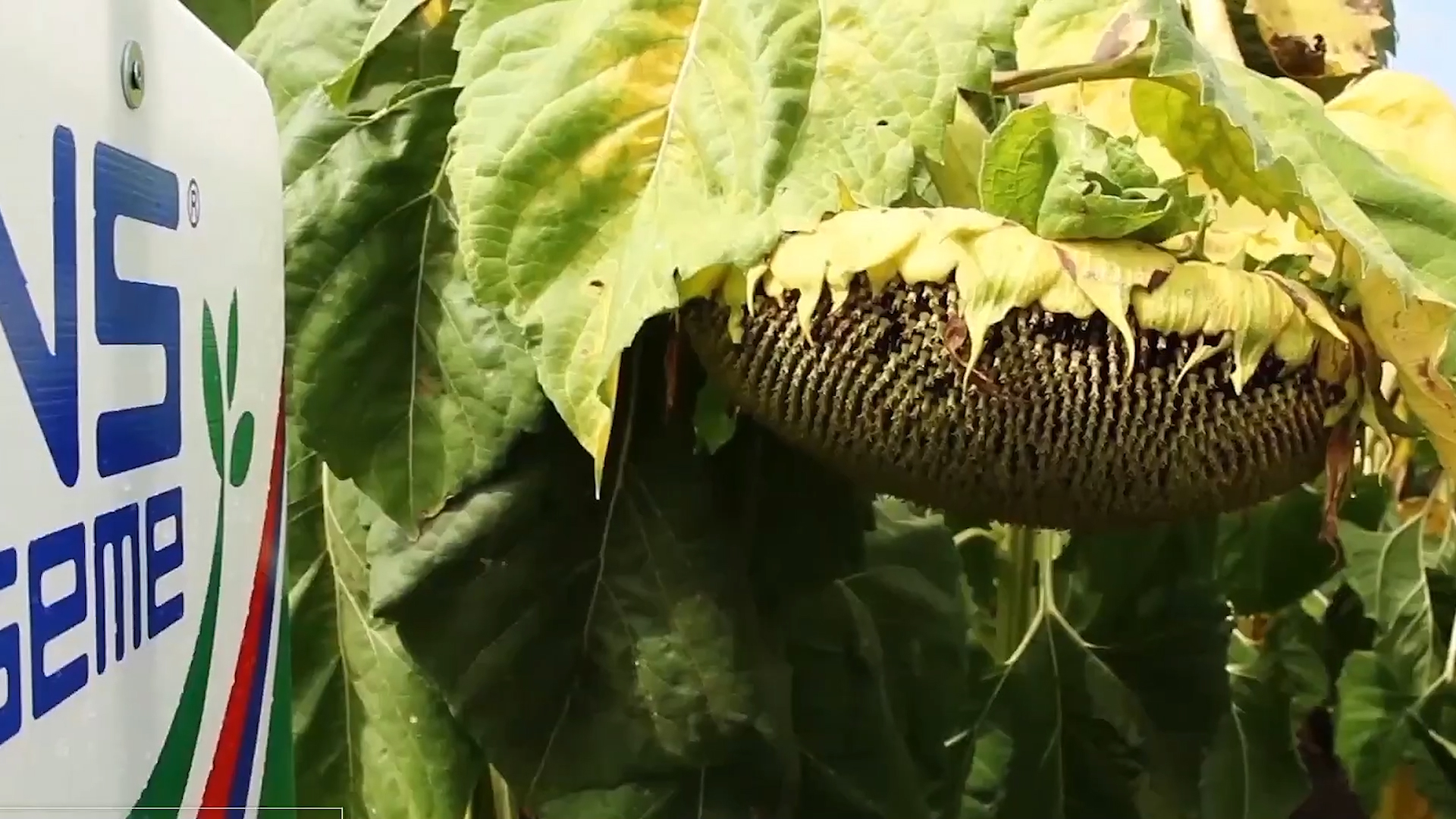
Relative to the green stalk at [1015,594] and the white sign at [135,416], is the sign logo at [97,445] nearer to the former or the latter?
the white sign at [135,416]

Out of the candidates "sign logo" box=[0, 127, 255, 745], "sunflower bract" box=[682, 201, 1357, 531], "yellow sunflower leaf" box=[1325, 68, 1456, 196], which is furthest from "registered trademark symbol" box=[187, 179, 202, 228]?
"yellow sunflower leaf" box=[1325, 68, 1456, 196]

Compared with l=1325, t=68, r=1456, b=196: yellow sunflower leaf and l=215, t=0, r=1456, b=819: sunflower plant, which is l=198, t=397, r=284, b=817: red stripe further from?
l=1325, t=68, r=1456, b=196: yellow sunflower leaf

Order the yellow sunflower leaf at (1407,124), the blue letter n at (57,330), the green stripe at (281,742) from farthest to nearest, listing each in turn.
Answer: the yellow sunflower leaf at (1407,124)
the green stripe at (281,742)
the blue letter n at (57,330)

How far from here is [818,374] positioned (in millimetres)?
320

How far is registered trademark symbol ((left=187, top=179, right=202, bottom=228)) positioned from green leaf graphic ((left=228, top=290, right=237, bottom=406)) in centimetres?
2

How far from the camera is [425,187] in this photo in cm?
46

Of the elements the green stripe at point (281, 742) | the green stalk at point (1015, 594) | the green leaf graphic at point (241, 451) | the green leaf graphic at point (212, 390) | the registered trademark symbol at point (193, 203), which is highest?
the registered trademark symbol at point (193, 203)

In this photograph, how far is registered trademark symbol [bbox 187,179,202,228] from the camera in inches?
9.2

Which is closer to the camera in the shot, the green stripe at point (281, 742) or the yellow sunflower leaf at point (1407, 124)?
the green stripe at point (281, 742)

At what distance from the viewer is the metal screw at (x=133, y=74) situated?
205 mm

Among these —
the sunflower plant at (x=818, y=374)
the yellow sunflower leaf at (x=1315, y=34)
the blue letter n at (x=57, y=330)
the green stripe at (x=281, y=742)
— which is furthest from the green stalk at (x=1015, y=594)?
the blue letter n at (x=57, y=330)

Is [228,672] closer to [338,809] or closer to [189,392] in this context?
[189,392]

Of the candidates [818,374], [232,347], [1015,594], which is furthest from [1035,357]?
[1015,594]

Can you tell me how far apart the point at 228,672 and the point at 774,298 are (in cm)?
14
